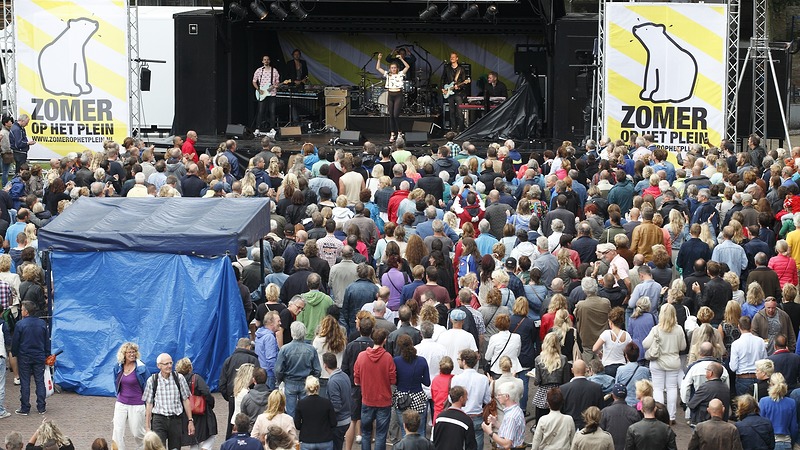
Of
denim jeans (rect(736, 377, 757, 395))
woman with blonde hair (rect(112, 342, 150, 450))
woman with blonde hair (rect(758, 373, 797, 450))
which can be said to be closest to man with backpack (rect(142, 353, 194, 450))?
woman with blonde hair (rect(112, 342, 150, 450))

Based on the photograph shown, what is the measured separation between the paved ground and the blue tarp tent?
24 cm

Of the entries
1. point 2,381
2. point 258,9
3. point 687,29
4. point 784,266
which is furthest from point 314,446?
point 258,9

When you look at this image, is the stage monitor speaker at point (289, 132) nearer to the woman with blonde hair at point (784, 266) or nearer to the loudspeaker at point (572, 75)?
the loudspeaker at point (572, 75)

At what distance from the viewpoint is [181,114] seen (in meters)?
23.5

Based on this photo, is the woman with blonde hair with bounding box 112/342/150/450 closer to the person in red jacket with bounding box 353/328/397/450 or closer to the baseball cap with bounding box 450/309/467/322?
the person in red jacket with bounding box 353/328/397/450

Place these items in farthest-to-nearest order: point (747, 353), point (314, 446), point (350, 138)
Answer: point (350, 138) < point (747, 353) < point (314, 446)

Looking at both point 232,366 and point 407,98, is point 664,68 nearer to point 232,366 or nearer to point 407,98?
point 407,98

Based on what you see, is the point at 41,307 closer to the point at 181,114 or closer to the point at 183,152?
the point at 183,152

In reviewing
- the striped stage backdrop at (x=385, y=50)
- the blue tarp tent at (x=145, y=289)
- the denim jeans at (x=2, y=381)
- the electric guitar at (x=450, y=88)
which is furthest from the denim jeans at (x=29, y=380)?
the striped stage backdrop at (x=385, y=50)

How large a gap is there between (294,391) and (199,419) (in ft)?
2.70

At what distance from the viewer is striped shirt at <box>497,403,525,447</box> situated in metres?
9.97

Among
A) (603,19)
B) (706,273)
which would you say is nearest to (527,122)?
(603,19)

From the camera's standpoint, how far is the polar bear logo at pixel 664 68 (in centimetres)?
2022

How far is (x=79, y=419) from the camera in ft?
39.2
